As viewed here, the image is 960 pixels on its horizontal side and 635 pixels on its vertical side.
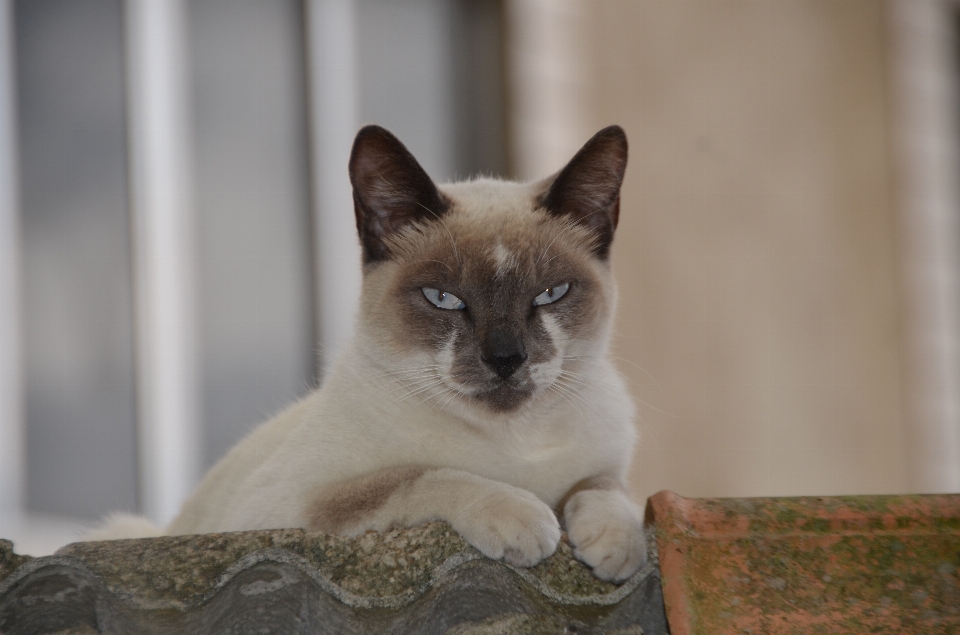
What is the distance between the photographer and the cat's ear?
2.01 meters

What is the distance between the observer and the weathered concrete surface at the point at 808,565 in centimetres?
127

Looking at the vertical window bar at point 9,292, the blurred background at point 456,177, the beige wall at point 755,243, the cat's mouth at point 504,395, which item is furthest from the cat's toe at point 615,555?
the vertical window bar at point 9,292

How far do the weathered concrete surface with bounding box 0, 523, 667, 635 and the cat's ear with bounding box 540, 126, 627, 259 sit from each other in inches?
37.8

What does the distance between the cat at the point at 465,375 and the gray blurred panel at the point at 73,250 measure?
186 centimetres

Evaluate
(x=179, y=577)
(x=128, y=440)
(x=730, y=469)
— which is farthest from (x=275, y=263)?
(x=179, y=577)

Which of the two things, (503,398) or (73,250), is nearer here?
(503,398)

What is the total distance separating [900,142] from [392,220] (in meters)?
3.84

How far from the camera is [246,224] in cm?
382

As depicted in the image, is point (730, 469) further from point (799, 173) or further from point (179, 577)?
point (179, 577)

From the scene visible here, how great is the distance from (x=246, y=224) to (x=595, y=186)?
2.17 m

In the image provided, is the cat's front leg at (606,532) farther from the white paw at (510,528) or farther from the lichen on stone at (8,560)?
the lichen on stone at (8,560)


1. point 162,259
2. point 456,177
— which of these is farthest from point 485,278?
point 162,259

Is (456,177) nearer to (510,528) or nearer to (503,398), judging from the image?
(503,398)

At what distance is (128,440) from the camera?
371 cm
